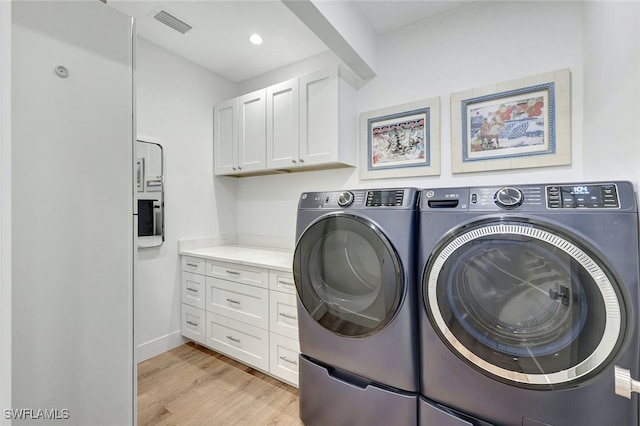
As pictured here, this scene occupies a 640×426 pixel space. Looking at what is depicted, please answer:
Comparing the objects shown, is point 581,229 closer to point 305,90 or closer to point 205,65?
point 305,90

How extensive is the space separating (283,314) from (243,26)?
219 cm

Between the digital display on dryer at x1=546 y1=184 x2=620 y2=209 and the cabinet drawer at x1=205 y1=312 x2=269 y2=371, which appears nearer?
the digital display on dryer at x1=546 y1=184 x2=620 y2=209

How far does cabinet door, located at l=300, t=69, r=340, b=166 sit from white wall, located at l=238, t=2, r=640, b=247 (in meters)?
0.32

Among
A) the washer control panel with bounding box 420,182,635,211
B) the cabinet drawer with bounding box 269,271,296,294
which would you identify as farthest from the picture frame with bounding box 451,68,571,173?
the cabinet drawer with bounding box 269,271,296,294

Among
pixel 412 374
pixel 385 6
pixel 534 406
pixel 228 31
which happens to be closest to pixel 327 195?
pixel 412 374

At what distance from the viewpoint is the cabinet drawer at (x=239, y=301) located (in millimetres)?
1943

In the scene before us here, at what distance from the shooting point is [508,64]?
172cm

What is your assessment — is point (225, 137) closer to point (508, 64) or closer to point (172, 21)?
point (172, 21)

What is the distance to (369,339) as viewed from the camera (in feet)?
4.11

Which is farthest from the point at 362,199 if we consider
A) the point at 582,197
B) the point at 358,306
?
the point at 582,197

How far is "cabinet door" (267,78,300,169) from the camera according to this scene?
2.26m

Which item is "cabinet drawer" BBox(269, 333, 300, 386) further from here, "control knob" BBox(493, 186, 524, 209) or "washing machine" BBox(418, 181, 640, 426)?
"control knob" BBox(493, 186, 524, 209)

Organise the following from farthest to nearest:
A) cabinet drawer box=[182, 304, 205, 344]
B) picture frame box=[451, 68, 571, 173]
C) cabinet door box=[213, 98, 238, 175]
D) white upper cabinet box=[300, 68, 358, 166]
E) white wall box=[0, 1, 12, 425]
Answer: cabinet door box=[213, 98, 238, 175] < cabinet drawer box=[182, 304, 205, 344] < white upper cabinet box=[300, 68, 358, 166] < picture frame box=[451, 68, 571, 173] < white wall box=[0, 1, 12, 425]

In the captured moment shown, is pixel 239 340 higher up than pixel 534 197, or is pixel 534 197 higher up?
pixel 534 197
